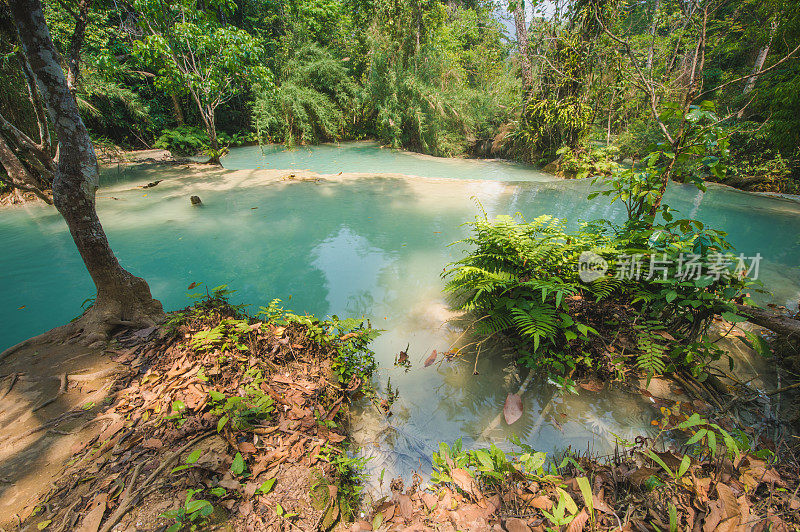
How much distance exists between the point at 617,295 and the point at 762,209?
7.93 meters

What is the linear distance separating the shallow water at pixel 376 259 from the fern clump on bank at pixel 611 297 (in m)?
0.34

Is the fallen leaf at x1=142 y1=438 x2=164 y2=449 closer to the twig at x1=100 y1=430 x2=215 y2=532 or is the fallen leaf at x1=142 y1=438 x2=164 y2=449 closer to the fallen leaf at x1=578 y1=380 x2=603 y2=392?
the twig at x1=100 y1=430 x2=215 y2=532

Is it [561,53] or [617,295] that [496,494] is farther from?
[561,53]

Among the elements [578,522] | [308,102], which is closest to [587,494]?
[578,522]

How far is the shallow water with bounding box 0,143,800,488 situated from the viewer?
8.33 ft

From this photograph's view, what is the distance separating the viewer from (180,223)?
253 inches

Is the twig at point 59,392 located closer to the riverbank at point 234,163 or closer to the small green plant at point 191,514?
the small green plant at point 191,514

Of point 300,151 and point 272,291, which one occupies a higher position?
point 300,151

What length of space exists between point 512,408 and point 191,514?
2.14 meters

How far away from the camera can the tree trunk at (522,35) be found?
40.7 ft

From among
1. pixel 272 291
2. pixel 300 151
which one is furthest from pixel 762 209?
pixel 300 151

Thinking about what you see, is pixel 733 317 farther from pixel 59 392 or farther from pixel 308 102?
pixel 308 102

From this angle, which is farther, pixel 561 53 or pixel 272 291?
pixel 561 53
